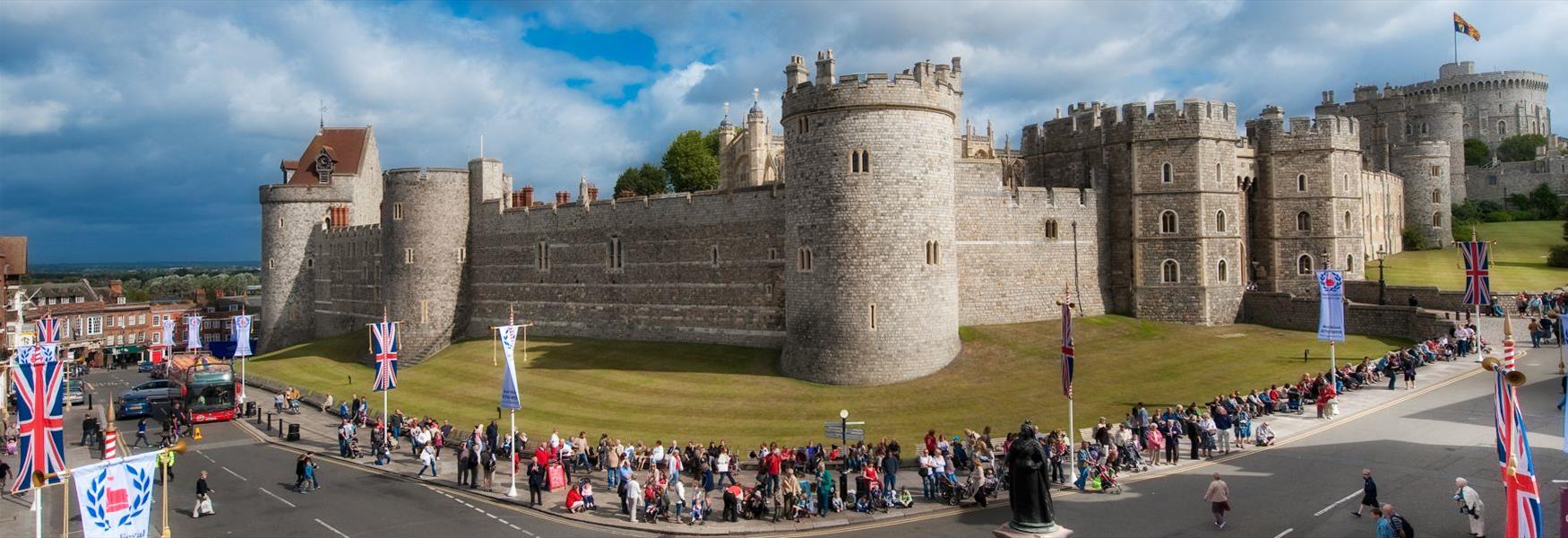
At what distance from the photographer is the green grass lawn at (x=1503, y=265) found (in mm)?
45562

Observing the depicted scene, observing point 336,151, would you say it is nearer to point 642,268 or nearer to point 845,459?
point 642,268

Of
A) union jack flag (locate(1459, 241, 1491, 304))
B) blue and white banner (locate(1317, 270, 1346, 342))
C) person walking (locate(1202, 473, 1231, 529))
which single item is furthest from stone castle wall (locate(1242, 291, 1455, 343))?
person walking (locate(1202, 473, 1231, 529))

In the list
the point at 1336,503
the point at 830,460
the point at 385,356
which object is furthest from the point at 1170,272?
the point at 385,356

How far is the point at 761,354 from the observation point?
3984 cm

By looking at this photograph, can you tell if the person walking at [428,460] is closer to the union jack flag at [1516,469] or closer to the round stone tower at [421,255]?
the union jack flag at [1516,469]

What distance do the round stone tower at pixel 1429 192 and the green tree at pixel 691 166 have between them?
164 ft

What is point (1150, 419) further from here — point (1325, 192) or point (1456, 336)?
point (1325, 192)

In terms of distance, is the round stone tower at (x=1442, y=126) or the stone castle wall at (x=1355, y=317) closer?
the stone castle wall at (x=1355, y=317)

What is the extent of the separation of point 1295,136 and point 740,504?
112ft

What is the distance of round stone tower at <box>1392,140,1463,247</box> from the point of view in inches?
2596

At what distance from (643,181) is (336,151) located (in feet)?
78.3

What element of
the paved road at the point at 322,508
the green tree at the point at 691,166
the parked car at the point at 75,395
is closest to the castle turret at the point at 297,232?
the parked car at the point at 75,395

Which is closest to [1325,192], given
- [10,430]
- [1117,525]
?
[1117,525]

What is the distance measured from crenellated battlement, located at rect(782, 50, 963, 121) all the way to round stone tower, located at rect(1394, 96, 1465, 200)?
2730 inches
